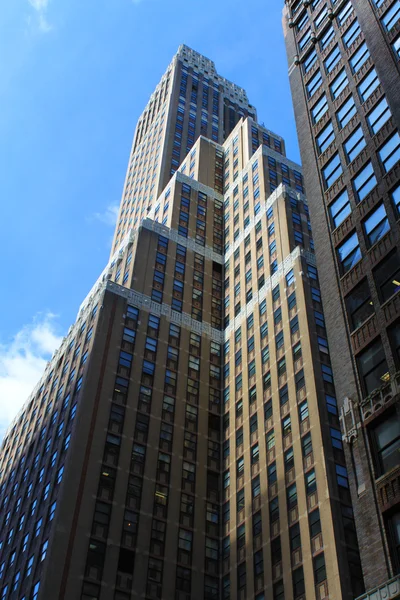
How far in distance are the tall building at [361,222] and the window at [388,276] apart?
0.19 ft

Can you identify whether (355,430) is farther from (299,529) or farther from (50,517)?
(50,517)

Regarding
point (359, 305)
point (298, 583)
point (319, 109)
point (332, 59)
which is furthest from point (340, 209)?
point (298, 583)

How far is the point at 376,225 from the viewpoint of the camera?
37844mm

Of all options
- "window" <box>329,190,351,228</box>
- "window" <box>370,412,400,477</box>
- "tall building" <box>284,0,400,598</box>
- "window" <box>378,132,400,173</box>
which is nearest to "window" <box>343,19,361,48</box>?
"tall building" <box>284,0,400,598</box>

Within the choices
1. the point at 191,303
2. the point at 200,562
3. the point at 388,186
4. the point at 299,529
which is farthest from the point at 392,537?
the point at 191,303

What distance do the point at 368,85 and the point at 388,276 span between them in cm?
1631

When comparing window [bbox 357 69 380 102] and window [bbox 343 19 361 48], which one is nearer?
window [bbox 357 69 380 102]

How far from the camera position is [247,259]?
93812 millimetres

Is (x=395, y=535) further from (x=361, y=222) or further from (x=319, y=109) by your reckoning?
(x=319, y=109)

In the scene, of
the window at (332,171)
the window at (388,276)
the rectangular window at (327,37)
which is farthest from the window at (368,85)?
the window at (388,276)

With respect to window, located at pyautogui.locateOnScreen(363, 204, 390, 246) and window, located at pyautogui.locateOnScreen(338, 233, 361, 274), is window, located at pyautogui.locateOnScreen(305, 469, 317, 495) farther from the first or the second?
window, located at pyautogui.locateOnScreen(363, 204, 390, 246)

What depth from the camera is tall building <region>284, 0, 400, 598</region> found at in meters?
29.8

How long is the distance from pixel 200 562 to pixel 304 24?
157 ft

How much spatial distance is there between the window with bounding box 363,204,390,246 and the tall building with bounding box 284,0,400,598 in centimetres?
7
